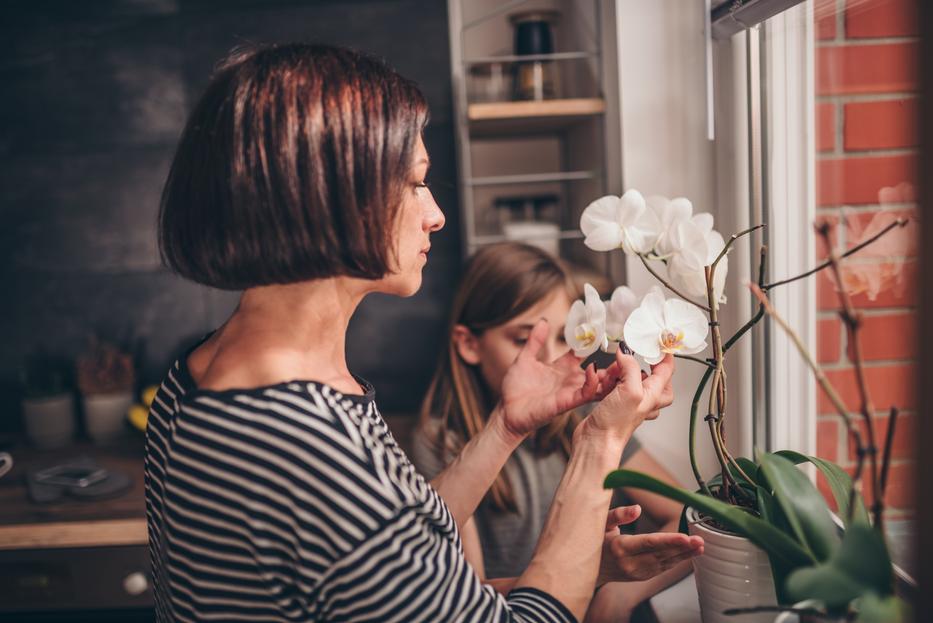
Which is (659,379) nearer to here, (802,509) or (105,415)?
(802,509)

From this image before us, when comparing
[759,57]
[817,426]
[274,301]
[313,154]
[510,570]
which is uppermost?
[759,57]

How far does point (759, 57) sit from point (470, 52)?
87 centimetres

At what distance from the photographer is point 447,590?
2.05ft

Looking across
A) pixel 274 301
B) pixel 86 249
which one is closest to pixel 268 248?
pixel 274 301

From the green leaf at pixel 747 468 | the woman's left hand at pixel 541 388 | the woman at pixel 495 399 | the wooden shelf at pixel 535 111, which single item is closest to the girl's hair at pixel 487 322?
the woman at pixel 495 399

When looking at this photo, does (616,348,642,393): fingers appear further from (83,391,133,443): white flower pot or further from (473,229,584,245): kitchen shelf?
(83,391,133,443): white flower pot

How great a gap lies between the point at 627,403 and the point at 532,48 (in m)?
0.98

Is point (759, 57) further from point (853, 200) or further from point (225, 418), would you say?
point (225, 418)

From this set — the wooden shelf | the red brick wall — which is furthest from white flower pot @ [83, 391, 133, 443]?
the red brick wall

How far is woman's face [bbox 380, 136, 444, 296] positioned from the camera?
2.42 ft

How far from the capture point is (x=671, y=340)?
2.60 ft

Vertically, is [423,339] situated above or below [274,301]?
below

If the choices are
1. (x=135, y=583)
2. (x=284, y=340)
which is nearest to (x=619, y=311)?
(x=284, y=340)

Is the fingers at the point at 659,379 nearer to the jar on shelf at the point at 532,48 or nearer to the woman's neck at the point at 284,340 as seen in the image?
the woman's neck at the point at 284,340
